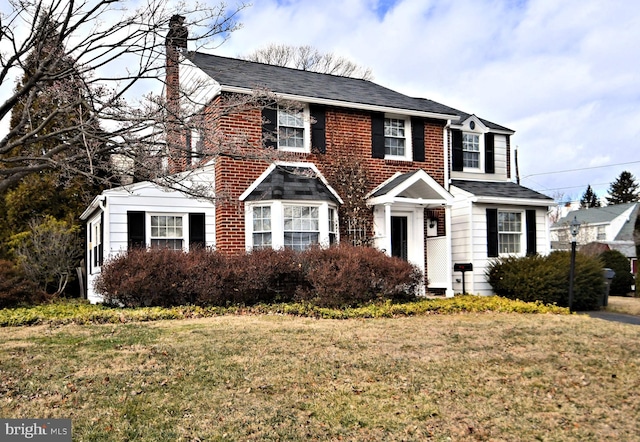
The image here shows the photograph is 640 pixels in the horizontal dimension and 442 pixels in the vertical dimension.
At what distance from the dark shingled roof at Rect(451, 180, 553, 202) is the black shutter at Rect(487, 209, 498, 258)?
0.53 metres

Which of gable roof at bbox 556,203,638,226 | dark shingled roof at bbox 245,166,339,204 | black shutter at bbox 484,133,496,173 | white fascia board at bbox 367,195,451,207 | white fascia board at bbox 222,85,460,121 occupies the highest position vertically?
white fascia board at bbox 222,85,460,121

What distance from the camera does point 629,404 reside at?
19.1ft

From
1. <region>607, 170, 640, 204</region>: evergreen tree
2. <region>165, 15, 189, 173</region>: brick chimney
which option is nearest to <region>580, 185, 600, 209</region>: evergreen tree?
<region>607, 170, 640, 204</region>: evergreen tree

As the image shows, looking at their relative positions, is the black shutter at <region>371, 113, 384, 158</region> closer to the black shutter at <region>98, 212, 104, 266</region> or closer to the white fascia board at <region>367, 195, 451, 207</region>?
the white fascia board at <region>367, 195, 451, 207</region>

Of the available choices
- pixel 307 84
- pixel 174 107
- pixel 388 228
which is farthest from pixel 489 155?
pixel 174 107

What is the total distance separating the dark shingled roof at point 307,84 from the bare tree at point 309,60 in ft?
51.2

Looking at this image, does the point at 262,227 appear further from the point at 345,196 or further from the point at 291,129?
the point at 291,129

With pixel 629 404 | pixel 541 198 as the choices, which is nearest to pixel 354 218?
pixel 541 198

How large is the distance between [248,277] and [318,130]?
15.9ft

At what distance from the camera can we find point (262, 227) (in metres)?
14.0

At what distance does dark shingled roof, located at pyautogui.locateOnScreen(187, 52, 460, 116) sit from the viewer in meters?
14.7

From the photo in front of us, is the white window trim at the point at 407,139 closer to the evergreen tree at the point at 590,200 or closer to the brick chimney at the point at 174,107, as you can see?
the brick chimney at the point at 174,107

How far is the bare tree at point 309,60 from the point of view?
33188 mm

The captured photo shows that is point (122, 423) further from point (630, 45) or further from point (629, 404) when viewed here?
point (630, 45)
